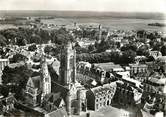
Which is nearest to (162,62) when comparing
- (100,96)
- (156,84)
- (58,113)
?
(156,84)

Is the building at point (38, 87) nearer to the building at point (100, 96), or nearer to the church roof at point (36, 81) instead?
the church roof at point (36, 81)

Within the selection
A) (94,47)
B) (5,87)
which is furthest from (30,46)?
(94,47)

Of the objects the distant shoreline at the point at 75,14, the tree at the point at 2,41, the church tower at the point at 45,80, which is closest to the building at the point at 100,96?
the church tower at the point at 45,80

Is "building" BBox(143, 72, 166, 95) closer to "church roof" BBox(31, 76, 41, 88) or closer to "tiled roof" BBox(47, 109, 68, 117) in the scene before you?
"tiled roof" BBox(47, 109, 68, 117)

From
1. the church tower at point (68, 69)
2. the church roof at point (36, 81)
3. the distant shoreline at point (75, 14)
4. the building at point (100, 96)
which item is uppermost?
the distant shoreline at point (75, 14)

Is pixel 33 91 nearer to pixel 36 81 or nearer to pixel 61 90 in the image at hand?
pixel 36 81

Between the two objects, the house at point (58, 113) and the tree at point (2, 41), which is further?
the tree at point (2, 41)

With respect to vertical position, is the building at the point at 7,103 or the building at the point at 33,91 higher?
the building at the point at 33,91

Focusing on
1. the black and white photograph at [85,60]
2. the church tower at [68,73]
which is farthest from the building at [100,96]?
the church tower at [68,73]

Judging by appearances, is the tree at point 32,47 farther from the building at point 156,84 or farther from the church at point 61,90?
the building at point 156,84
